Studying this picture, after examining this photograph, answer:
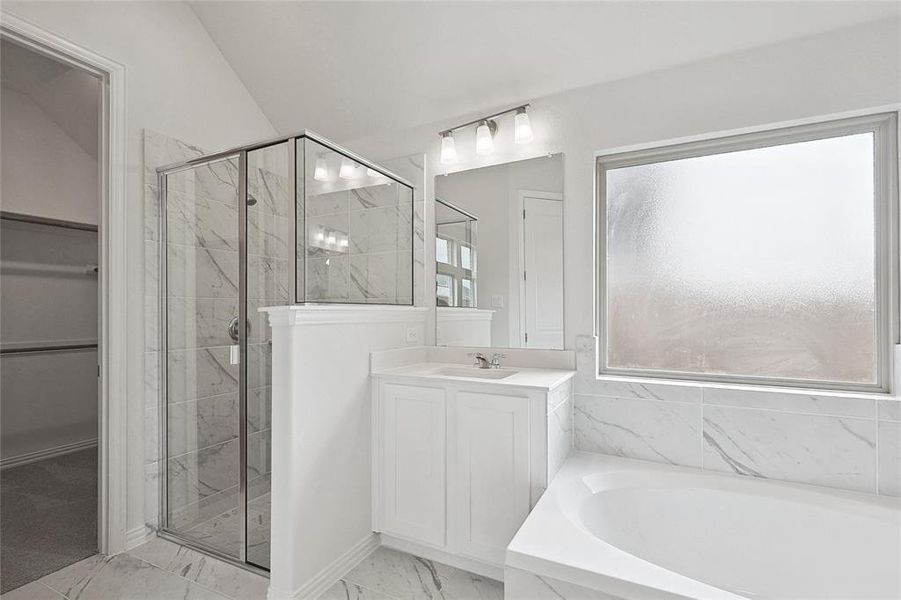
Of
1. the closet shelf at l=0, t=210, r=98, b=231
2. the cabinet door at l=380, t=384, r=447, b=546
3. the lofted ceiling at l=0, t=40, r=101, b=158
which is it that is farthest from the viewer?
the closet shelf at l=0, t=210, r=98, b=231

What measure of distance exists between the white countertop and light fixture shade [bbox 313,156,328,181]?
0.96 m

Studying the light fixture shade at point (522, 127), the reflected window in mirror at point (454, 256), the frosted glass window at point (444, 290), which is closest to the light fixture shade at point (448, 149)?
the reflected window in mirror at point (454, 256)

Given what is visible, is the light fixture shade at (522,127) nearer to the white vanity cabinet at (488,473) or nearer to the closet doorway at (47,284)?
the white vanity cabinet at (488,473)

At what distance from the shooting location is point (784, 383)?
6.30 ft

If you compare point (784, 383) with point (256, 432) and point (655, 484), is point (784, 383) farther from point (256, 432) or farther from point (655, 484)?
point (256, 432)

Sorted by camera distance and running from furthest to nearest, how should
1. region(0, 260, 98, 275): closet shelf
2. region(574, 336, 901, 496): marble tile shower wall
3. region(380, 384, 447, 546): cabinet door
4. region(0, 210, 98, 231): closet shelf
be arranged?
region(0, 260, 98, 275): closet shelf
region(0, 210, 98, 231): closet shelf
region(380, 384, 447, 546): cabinet door
region(574, 336, 901, 496): marble tile shower wall

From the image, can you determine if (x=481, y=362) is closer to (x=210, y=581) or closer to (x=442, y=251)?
(x=442, y=251)

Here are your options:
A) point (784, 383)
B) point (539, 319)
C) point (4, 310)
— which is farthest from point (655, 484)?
point (4, 310)

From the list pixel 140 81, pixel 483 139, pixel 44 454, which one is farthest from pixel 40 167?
pixel 483 139

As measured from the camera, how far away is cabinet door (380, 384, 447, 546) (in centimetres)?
196

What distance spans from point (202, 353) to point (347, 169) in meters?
1.20

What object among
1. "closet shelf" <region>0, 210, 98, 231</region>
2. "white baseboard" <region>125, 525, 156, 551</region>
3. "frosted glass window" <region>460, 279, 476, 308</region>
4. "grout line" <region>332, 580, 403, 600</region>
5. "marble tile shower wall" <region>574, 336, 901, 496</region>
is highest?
"closet shelf" <region>0, 210, 98, 231</region>

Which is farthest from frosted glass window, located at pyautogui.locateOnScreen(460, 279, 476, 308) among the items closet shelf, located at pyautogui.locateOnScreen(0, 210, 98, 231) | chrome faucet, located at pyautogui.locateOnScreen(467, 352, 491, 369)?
closet shelf, located at pyautogui.locateOnScreen(0, 210, 98, 231)

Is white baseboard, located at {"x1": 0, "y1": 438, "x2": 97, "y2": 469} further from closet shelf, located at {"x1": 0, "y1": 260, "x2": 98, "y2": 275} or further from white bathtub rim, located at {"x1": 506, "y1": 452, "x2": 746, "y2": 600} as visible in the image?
white bathtub rim, located at {"x1": 506, "y1": 452, "x2": 746, "y2": 600}
